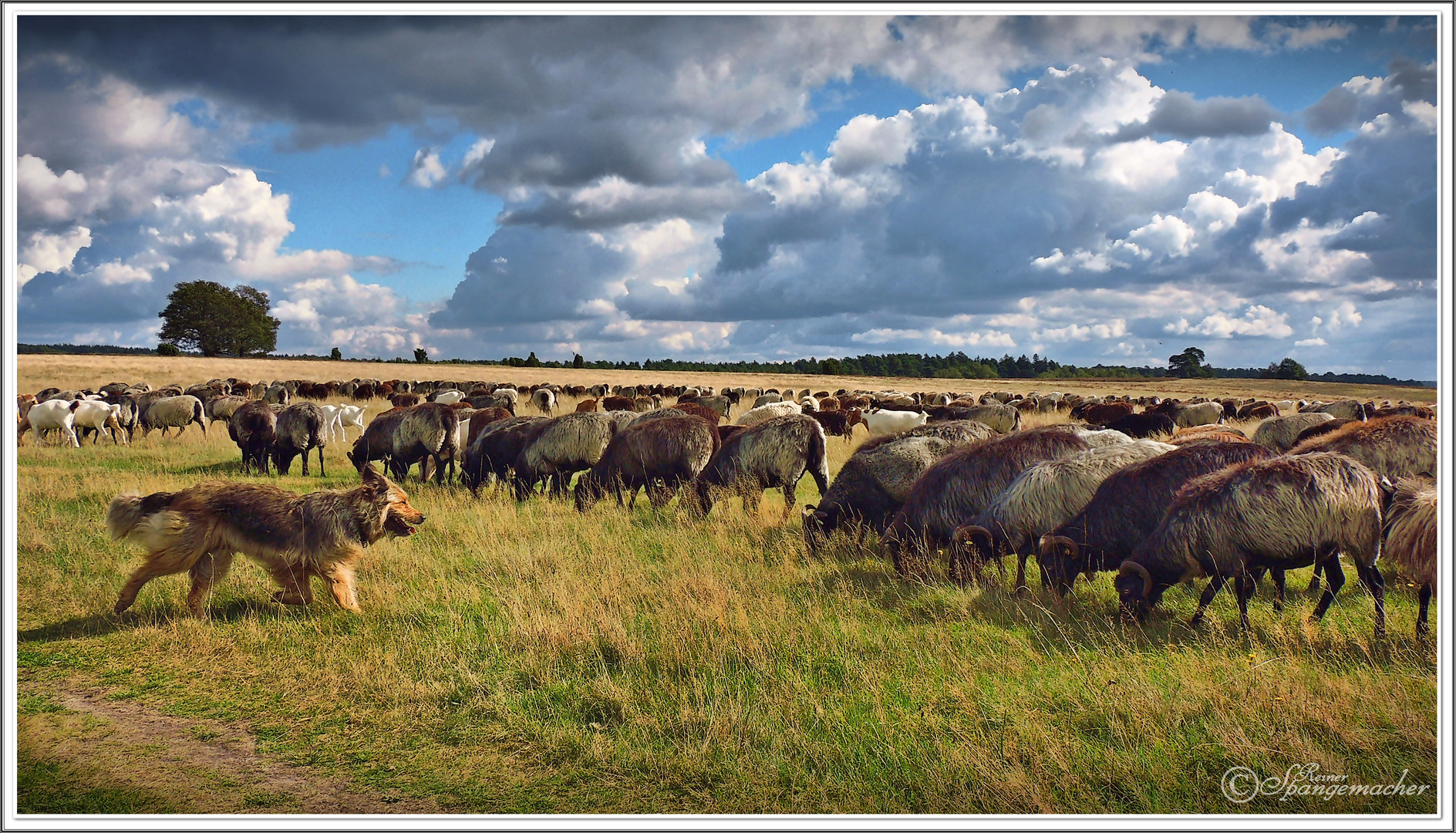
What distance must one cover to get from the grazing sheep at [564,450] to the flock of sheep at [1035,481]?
3cm

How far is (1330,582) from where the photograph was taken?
6.32 meters

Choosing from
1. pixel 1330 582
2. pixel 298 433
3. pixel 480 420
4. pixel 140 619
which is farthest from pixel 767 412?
pixel 140 619

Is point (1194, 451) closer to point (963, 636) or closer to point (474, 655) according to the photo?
point (963, 636)

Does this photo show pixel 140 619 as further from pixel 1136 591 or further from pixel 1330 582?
pixel 1330 582

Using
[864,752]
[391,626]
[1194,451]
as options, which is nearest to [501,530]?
[391,626]

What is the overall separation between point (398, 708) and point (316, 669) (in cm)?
109

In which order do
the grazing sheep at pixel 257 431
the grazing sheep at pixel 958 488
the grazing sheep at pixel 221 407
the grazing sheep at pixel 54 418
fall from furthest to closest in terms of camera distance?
1. the grazing sheep at pixel 221 407
2. the grazing sheep at pixel 54 418
3. the grazing sheep at pixel 257 431
4. the grazing sheep at pixel 958 488

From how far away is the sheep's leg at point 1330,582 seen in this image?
623 cm

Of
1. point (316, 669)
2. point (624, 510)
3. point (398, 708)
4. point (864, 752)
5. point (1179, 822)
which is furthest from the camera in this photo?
point (624, 510)

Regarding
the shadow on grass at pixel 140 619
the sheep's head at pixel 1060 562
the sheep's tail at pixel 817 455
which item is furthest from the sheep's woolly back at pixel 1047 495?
the shadow on grass at pixel 140 619

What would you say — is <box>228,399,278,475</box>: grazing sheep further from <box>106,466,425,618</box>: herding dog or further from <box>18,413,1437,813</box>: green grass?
<box>106,466,425,618</box>: herding dog

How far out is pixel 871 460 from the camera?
10.4 meters

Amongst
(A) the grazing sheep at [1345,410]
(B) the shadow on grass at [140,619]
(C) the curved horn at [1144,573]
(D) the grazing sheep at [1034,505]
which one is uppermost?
(A) the grazing sheep at [1345,410]

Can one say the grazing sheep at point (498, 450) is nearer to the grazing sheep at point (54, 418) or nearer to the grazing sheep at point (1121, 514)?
the grazing sheep at point (1121, 514)
